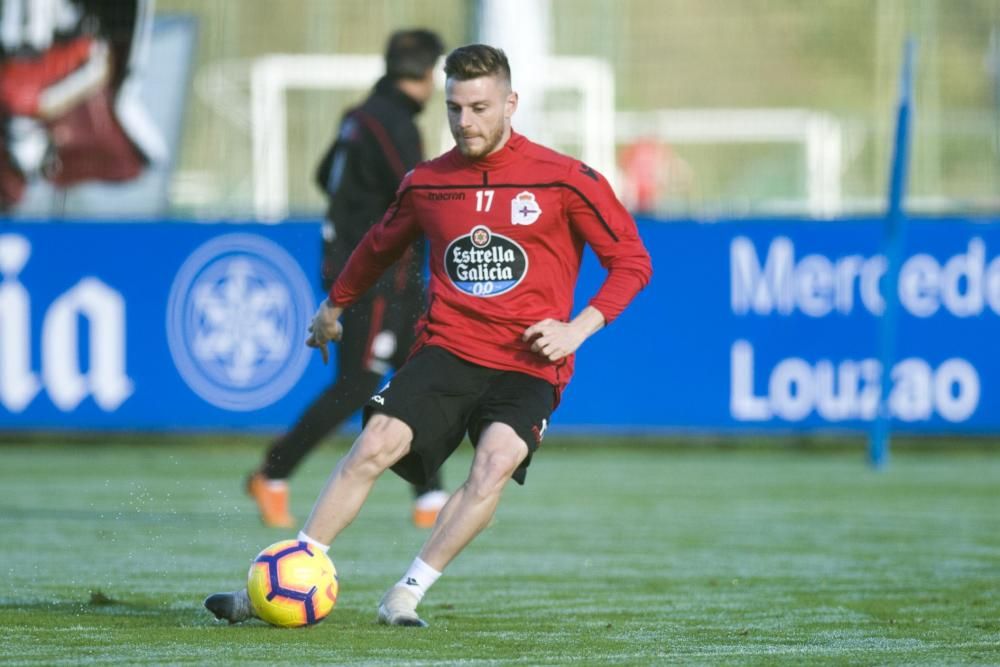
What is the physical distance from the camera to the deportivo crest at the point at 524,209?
6312mm

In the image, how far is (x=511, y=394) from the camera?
20.7 feet

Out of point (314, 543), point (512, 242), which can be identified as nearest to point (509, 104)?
point (512, 242)

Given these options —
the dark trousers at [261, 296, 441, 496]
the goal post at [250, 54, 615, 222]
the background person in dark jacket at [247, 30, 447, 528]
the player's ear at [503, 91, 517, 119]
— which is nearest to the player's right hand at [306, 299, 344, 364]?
the player's ear at [503, 91, 517, 119]

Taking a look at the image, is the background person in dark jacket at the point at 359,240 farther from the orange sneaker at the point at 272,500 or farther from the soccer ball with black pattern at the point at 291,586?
the soccer ball with black pattern at the point at 291,586

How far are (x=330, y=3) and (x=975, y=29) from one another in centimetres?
573

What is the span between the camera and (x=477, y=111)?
244 inches

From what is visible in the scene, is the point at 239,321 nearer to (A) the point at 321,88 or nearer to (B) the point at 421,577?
(A) the point at 321,88

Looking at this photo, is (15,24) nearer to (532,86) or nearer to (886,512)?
(532,86)

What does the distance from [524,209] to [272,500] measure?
3.69m

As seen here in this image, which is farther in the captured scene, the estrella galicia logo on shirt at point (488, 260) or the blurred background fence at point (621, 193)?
the blurred background fence at point (621, 193)

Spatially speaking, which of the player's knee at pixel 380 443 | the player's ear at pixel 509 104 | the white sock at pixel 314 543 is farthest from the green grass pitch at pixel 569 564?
the player's ear at pixel 509 104

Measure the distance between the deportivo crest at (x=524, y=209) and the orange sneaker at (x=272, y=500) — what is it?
365cm

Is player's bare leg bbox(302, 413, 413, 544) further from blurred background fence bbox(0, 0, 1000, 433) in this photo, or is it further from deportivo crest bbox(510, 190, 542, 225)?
blurred background fence bbox(0, 0, 1000, 433)

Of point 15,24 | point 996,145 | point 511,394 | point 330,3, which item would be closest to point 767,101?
point 996,145
